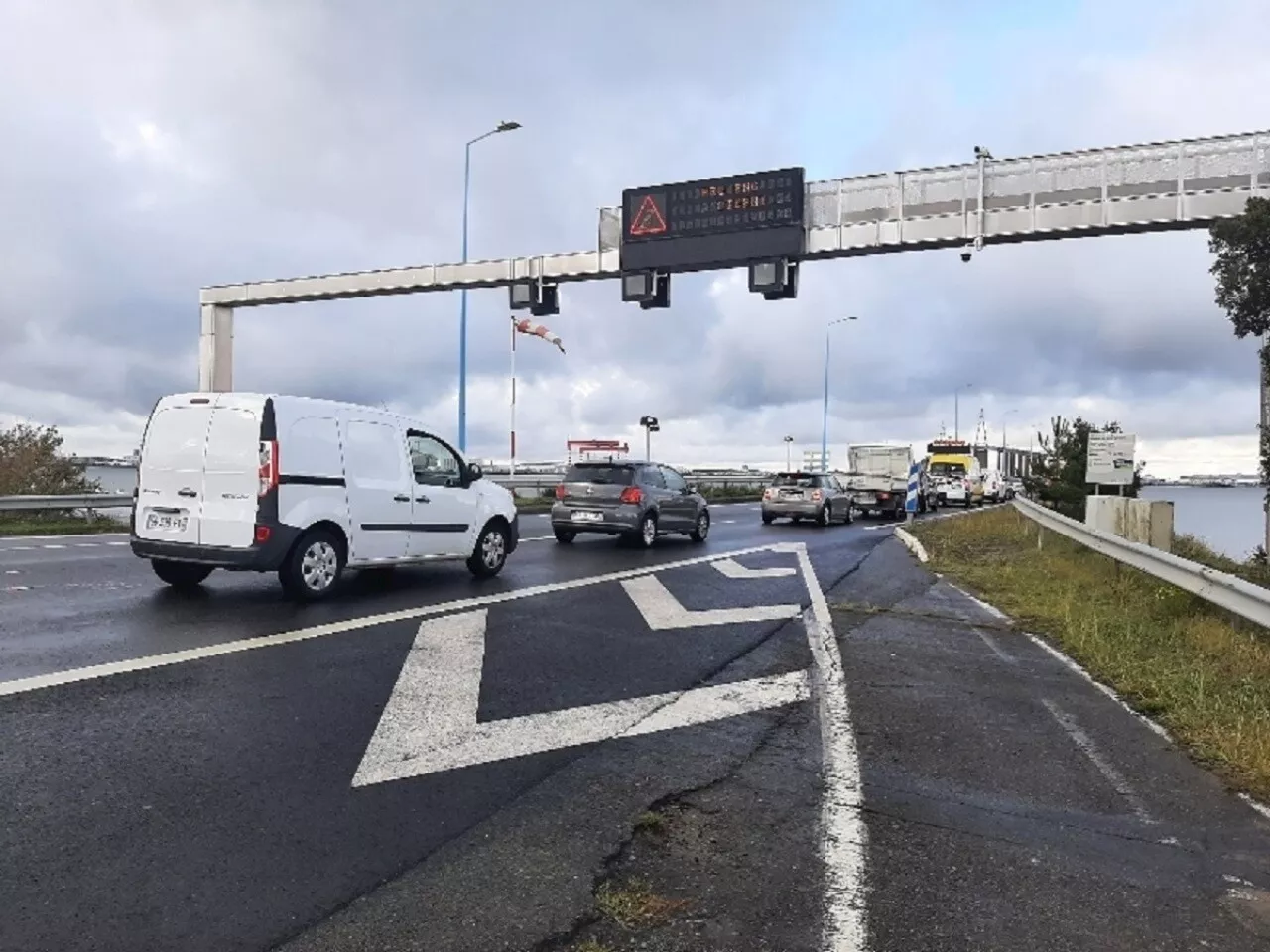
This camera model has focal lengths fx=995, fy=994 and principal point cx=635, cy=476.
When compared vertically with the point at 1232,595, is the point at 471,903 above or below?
below

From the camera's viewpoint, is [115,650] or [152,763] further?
[115,650]

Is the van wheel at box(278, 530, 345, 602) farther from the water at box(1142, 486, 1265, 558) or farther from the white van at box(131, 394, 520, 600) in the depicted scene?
the water at box(1142, 486, 1265, 558)

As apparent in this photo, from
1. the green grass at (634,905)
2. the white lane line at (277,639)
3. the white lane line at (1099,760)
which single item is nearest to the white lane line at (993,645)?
the white lane line at (1099,760)

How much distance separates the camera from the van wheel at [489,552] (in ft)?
40.2

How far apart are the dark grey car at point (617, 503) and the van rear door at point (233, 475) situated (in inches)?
347

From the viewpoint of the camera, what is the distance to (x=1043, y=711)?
653 centimetres

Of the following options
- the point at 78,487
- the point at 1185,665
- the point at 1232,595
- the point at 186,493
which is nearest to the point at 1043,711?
the point at 1185,665

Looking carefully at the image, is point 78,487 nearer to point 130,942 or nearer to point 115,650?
point 115,650

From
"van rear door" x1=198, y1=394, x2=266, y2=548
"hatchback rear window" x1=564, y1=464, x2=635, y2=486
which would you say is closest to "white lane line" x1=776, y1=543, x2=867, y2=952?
"van rear door" x1=198, y1=394, x2=266, y2=548

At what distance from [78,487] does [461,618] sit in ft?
64.7

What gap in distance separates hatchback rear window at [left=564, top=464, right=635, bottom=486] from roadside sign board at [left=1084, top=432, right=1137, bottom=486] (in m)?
7.91

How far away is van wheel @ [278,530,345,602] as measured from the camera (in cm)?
959

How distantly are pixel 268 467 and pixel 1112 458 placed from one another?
13361 millimetres

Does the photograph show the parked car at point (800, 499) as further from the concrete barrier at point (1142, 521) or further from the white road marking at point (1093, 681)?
the white road marking at point (1093, 681)
